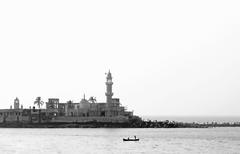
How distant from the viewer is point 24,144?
405 feet

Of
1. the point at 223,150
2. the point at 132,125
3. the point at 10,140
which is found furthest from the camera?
the point at 132,125

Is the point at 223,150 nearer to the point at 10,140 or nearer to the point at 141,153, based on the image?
the point at 141,153

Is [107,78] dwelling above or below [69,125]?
above

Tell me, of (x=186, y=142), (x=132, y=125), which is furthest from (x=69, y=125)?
(x=186, y=142)

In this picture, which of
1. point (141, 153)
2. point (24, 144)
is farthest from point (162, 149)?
point (24, 144)

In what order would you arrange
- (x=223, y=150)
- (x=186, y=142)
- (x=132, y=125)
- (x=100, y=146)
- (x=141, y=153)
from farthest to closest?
(x=132, y=125), (x=186, y=142), (x=100, y=146), (x=223, y=150), (x=141, y=153)

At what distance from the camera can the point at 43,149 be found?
111 meters

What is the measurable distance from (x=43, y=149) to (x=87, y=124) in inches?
3278

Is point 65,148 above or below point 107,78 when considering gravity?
below

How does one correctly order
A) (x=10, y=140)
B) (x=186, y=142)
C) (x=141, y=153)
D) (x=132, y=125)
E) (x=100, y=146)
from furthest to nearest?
(x=132, y=125), (x=10, y=140), (x=186, y=142), (x=100, y=146), (x=141, y=153)

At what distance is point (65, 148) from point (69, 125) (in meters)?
84.7

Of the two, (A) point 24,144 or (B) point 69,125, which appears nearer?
(A) point 24,144

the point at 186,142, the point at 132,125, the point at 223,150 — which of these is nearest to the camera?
the point at 223,150

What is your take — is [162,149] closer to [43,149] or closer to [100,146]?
[100,146]
